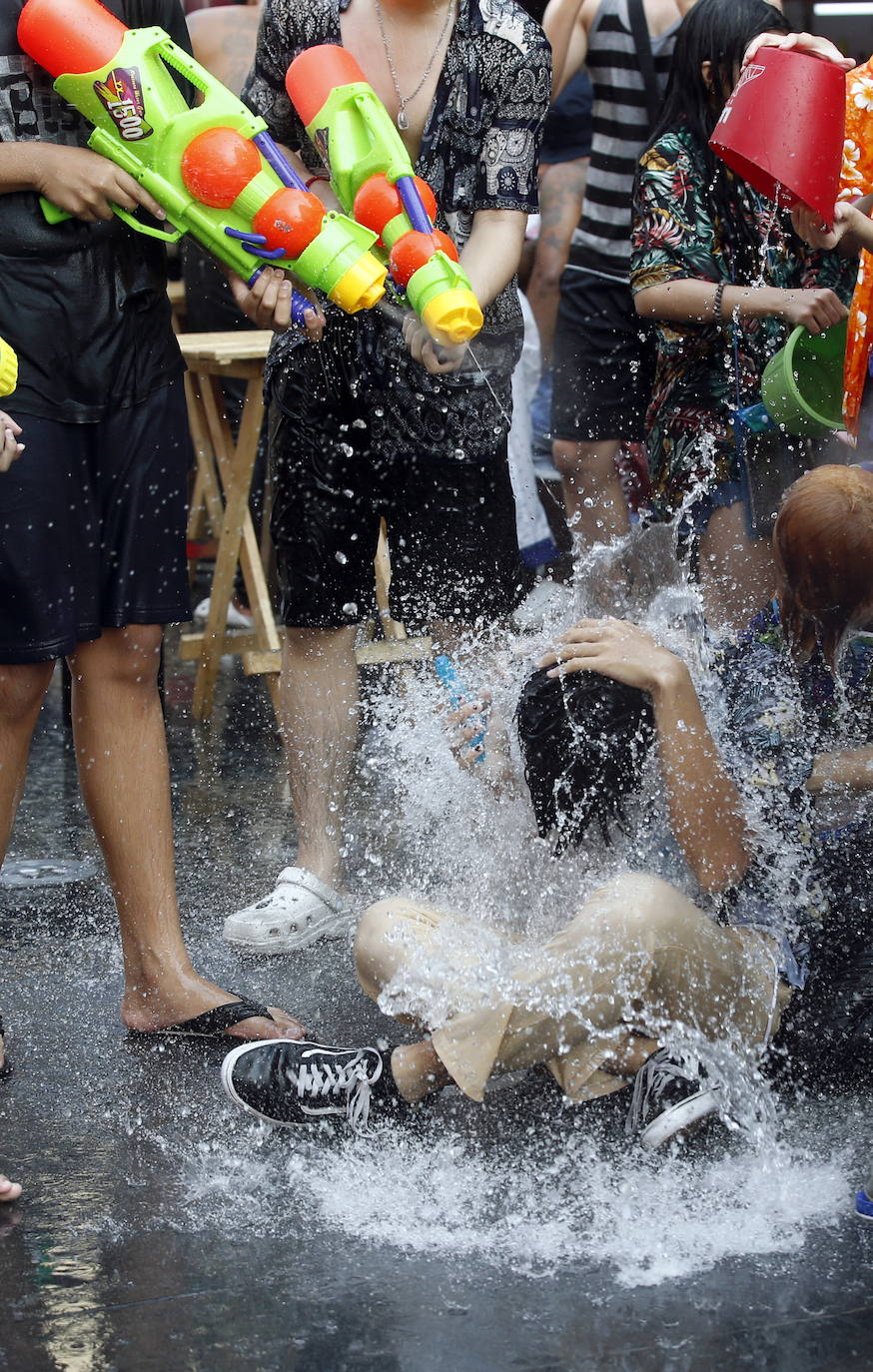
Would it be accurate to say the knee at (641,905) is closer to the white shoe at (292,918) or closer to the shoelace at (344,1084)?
the shoelace at (344,1084)

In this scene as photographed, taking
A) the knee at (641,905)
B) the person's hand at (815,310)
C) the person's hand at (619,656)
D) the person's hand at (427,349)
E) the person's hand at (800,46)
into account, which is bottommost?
the knee at (641,905)

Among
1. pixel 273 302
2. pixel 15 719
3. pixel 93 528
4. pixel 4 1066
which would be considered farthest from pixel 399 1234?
pixel 273 302

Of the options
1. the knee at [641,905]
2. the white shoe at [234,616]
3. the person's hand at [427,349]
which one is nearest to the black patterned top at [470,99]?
the person's hand at [427,349]

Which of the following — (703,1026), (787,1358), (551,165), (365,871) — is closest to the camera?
(787,1358)

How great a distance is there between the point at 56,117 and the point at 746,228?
62.0 inches

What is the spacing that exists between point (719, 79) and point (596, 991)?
209 centimetres

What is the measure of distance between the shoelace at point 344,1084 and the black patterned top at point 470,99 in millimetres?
1518

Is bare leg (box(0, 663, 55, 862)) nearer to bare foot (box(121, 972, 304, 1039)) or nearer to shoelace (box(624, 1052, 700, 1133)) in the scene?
bare foot (box(121, 972, 304, 1039))

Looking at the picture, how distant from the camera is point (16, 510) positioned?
7.82 ft

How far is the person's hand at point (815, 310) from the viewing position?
10.3 feet

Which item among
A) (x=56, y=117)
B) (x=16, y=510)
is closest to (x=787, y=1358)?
(x=16, y=510)

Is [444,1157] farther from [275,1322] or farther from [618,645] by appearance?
[618,645]

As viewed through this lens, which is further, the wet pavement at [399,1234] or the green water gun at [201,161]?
the green water gun at [201,161]

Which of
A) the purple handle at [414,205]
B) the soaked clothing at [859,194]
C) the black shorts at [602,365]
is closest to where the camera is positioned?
the purple handle at [414,205]
